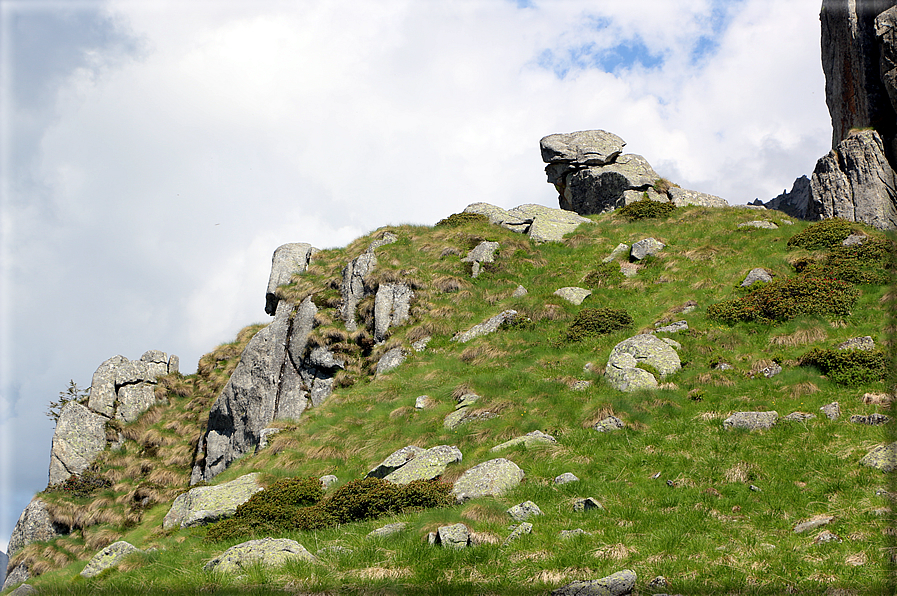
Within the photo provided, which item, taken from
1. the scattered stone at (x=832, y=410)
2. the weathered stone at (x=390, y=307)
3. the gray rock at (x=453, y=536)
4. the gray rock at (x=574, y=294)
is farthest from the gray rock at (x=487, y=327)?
the gray rock at (x=453, y=536)

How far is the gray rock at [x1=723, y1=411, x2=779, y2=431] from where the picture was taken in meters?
16.0

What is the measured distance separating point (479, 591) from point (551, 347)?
16744 mm

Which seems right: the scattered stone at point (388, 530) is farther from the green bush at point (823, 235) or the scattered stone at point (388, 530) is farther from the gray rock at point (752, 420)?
the green bush at point (823, 235)

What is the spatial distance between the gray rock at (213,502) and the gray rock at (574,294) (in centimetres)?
1802

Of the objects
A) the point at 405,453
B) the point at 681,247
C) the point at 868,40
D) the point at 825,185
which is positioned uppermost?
the point at 868,40

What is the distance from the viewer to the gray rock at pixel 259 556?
432 inches

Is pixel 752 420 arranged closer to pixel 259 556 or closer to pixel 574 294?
pixel 259 556

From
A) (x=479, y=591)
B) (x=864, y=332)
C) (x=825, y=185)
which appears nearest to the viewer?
(x=479, y=591)

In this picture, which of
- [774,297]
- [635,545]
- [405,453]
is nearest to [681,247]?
[774,297]

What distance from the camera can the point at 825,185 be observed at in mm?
38531

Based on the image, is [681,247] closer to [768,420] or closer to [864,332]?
[864,332]

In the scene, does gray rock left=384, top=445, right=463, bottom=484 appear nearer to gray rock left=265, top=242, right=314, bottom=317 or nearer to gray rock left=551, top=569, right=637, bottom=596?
gray rock left=551, top=569, right=637, bottom=596

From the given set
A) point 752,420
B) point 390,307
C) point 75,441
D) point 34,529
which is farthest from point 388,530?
point 75,441

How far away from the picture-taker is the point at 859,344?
18906mm
